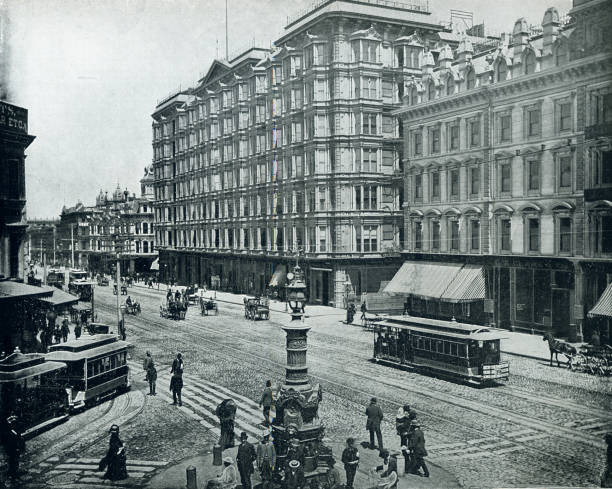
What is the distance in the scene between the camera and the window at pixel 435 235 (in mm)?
33644

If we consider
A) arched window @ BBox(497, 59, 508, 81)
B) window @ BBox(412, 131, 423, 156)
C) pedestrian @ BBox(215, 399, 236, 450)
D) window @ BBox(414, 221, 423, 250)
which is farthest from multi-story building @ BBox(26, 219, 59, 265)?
arched window @ BBox(497, 59, 508, 81)

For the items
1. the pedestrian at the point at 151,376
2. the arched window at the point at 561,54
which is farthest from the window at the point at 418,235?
the pedestrian at the point at 151,376

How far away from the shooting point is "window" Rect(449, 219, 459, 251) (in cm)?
3198

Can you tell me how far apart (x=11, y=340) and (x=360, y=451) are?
11171 millimetres

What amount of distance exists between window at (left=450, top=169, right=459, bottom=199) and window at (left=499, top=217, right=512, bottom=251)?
2.85m

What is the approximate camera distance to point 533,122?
2745 cm

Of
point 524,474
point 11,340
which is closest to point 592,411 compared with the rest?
point 524,474

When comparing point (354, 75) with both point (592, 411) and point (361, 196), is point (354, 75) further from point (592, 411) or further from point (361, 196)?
point (592, 411)

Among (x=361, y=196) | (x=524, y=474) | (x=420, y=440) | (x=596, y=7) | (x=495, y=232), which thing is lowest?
(x=524, y=474)

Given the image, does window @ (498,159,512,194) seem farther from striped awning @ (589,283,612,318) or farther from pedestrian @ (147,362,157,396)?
pedestrian @ (147,362,157,396)

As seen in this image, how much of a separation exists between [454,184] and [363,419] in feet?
53.6

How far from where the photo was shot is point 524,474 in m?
14.8

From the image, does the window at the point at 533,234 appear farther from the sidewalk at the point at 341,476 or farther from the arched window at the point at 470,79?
the sidewalk at the point at 341,476

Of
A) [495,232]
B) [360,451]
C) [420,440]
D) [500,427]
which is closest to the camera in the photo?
[420,440]
